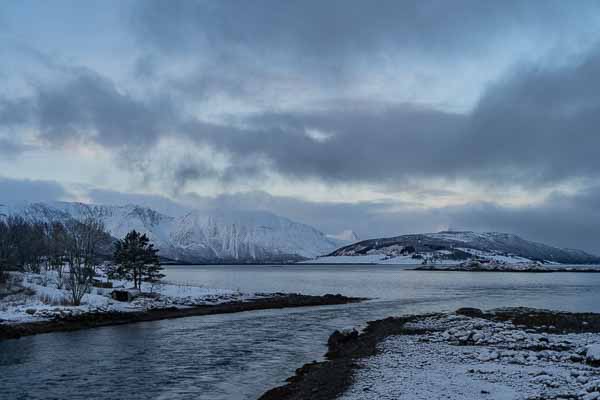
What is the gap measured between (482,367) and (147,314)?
4173 cm

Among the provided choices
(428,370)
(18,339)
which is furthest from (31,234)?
(428,370)

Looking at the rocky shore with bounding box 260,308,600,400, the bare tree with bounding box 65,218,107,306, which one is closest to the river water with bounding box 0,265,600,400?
the rocky shore with bounding box 260,308,600,400

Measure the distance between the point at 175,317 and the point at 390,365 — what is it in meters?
35.8

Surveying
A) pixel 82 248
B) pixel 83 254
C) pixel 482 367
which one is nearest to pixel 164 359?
pixel 482 367

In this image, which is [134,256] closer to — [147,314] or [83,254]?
[83,254]

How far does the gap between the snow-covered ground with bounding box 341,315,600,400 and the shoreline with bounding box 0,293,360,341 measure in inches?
1162

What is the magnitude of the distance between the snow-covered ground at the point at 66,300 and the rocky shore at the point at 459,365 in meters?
29.0

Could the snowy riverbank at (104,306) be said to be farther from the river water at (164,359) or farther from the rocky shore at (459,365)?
the rocky shore at (459,365)

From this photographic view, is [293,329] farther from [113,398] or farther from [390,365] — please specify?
[113,398]

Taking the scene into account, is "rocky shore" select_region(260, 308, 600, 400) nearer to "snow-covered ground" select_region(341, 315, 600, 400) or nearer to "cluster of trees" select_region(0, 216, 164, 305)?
"snow-covered ground" select_region(341, 315, 600, 400)

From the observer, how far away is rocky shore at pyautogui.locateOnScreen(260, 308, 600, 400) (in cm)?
1808

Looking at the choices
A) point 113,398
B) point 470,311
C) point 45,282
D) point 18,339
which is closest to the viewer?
point 113,398

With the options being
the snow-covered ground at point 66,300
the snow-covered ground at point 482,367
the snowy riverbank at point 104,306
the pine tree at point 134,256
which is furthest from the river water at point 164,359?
the pine tree at point 134,256

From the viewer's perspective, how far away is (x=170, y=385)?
23.4 meters
